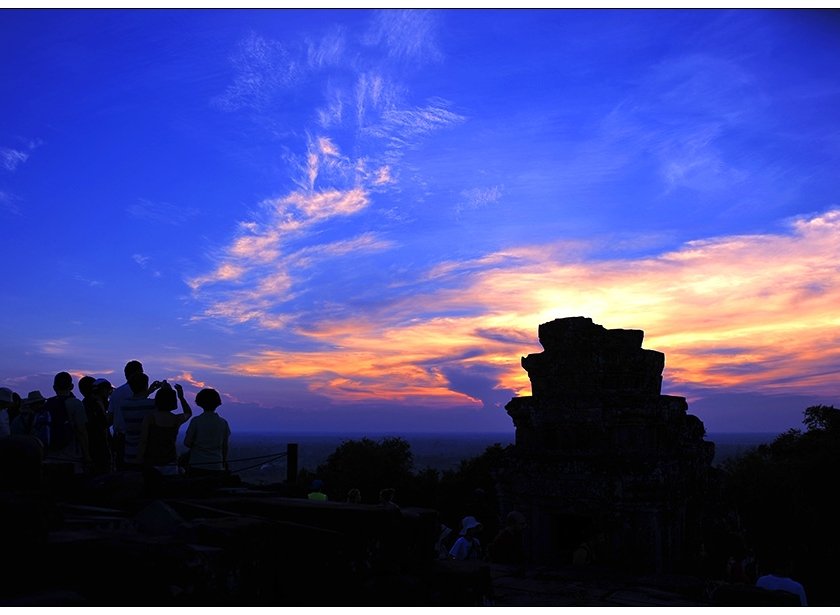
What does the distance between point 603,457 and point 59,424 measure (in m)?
8.94

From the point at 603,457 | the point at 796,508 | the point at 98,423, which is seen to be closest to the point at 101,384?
the point at 98,423

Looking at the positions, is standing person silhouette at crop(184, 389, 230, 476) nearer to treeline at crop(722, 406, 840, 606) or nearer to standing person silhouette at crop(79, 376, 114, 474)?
standing person silhouette at crop(79, 376, 114, 474)

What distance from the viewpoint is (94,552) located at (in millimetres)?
4566

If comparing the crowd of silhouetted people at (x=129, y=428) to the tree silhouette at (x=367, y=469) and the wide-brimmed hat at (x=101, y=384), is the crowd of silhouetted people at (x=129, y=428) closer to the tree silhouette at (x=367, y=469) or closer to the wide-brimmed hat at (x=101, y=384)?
the wide-brimmed hat at (x=101, y=384)

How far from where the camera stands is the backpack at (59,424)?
25.0 ft

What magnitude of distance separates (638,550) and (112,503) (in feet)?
29.6

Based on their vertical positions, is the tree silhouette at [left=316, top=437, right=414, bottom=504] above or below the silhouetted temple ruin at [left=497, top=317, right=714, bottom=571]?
below

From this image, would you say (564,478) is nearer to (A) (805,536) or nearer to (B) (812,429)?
(A) (805,536)

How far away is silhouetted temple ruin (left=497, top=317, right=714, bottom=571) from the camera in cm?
1206


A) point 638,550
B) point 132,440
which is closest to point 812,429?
point 638,550

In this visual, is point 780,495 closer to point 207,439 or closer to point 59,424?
point 207,439

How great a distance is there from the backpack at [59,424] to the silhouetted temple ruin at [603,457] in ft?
26.9

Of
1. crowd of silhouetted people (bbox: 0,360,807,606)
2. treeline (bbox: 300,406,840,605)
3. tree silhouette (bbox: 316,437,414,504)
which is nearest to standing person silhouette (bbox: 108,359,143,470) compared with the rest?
crowd of silhouetted people (bbox: 0,360,807,606)

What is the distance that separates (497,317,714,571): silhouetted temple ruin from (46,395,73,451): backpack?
821 centimetres
